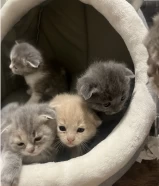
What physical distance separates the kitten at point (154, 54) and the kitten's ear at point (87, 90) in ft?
0.73

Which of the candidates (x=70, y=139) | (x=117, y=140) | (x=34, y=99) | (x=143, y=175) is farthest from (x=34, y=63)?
(x=143, y=175)

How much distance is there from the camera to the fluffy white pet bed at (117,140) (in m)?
1.09

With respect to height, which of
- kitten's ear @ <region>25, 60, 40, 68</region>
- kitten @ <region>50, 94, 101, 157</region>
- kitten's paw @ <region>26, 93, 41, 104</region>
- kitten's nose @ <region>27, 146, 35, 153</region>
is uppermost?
kitten's ear @ <region>25, 60, 40, 68</region>

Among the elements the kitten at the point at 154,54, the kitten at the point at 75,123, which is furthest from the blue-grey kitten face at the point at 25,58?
the kitten at the point at 154,54

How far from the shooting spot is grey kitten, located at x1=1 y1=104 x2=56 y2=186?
117 cm

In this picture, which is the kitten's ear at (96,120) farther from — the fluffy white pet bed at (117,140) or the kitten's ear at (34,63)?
the kitten's ear at (34,63)

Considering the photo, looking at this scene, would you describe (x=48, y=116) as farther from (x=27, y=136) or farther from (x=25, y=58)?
(x=25, y=58)

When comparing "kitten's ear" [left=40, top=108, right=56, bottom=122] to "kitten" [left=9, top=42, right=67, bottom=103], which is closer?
"kitten's ear" [left=40, top=108, right=56, bottom=122]

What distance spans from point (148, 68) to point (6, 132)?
24.7 inches

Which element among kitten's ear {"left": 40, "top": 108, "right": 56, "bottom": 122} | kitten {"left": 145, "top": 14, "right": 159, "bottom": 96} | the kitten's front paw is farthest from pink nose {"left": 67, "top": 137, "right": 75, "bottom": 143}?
kitten {"left": 145, "top": 14, "right": 159, "bottom": 96}

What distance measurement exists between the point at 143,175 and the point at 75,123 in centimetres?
52

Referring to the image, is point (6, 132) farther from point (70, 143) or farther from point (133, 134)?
point (133, 134)

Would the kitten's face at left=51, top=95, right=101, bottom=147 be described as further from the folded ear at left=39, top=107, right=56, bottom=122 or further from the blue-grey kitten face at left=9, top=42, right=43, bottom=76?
the blue-grey kitten face at left=9, top=42, right=43, bottom=76

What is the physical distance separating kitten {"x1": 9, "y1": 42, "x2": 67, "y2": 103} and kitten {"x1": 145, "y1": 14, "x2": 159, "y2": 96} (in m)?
0.55
